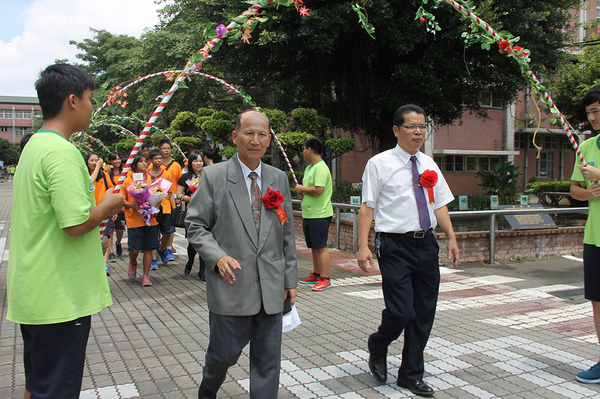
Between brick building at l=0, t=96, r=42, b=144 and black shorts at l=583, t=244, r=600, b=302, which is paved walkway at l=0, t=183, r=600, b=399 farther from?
brick building at l=0, t=96, r=42, b=144

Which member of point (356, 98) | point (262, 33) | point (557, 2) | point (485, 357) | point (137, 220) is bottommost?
point (485, 357)

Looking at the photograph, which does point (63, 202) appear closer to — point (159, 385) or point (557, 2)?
point (159, 385)

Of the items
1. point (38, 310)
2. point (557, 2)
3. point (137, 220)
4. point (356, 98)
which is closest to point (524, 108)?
point (557, 2)

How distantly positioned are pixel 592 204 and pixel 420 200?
1.37 meters

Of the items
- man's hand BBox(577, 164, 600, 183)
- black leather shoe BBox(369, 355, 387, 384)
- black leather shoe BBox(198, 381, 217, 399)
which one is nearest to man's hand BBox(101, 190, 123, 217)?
black leather shoe BBox(198, 381, 217, 399)

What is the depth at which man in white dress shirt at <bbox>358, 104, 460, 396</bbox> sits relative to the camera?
351 centimetres

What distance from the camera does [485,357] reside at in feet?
14.2

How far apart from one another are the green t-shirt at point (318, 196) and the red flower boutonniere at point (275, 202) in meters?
3.68

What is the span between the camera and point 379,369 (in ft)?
12.3

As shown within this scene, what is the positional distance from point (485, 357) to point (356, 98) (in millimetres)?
11400

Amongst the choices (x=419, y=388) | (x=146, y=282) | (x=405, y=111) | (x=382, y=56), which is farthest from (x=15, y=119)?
(x=419, y=388)

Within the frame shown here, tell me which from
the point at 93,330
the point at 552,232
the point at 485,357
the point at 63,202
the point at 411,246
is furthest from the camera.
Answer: the point at 552,232

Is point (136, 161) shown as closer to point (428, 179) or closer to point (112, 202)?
point (428, 179)

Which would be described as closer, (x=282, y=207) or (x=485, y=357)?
(x=282, y=207)
